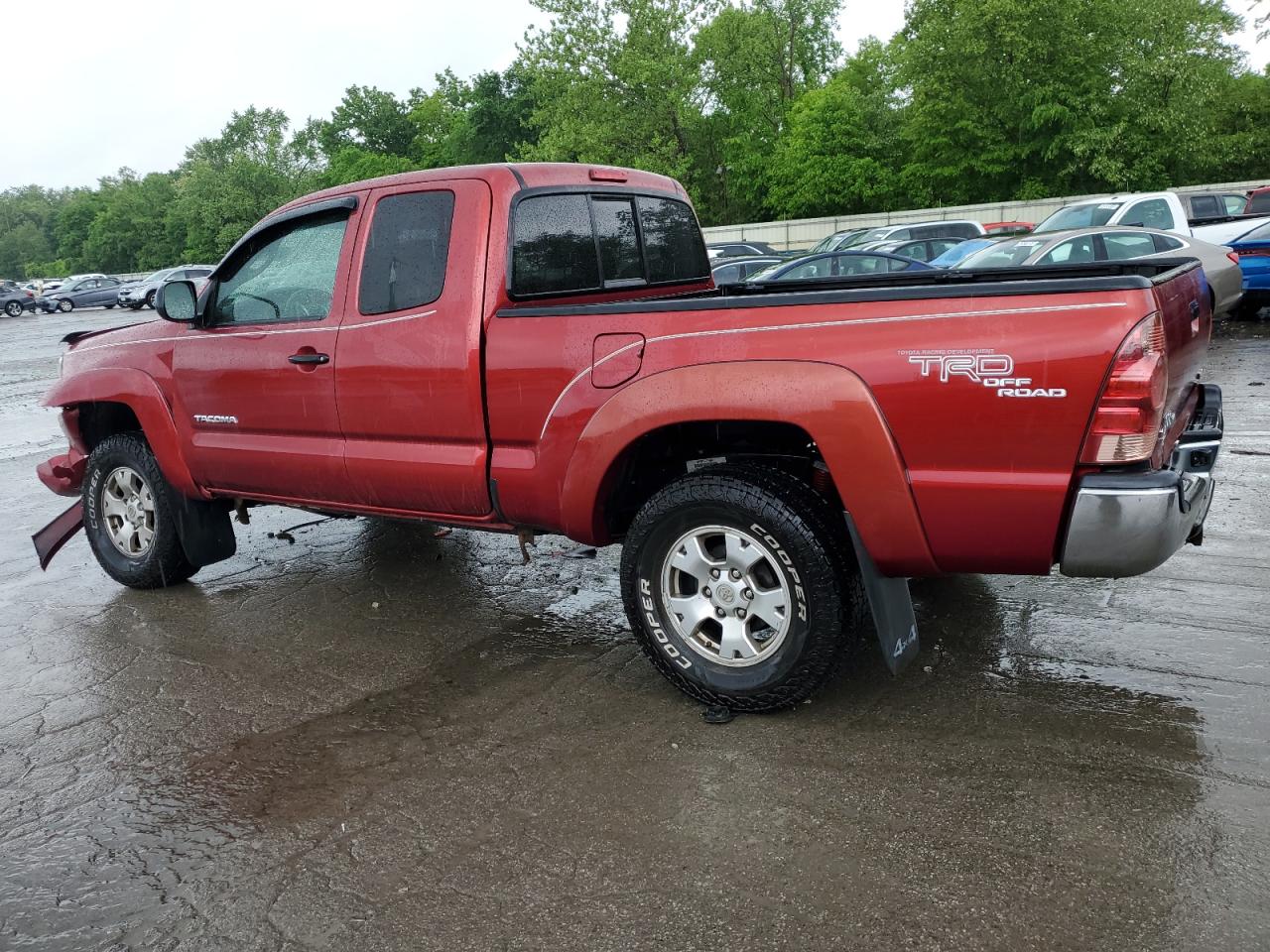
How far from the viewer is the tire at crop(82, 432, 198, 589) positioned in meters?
5.70

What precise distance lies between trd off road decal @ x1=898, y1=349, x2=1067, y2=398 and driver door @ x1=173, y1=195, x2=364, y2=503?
2.65 meters

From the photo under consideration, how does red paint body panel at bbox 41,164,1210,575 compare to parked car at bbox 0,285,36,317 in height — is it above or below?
below

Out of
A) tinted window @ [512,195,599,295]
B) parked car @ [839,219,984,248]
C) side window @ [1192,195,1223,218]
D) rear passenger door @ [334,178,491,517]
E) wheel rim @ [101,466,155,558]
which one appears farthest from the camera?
parked car @ [839,219,984,248]

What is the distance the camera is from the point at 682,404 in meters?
3.67

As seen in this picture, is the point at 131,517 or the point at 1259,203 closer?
the point at 131,517

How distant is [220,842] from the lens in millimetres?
3270

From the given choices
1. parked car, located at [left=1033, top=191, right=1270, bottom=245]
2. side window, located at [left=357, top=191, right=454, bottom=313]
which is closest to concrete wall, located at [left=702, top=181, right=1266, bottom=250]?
parked car, located at [left=1033, top=191, right=1270, bottom=245]

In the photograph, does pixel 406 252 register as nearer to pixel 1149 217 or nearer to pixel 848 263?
pixel 848 263

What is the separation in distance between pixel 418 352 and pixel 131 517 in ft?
8.52

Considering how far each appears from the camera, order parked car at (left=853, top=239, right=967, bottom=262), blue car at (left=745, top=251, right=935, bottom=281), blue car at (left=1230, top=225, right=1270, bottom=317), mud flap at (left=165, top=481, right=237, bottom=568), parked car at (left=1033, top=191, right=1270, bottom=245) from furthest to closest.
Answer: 1. parked car at (left=853, top=239, right=967, bottom=262)
2. blue car at (left=745, top=251, right=935, bottom=281)
3. parked car at (left=1033, top=191, right=1270, bottom=245)
4. blue car at (left=1230, top=225, right=1270, bottom=317)
5. mud flap at (left=165, top=481, right=237, bottom=568)

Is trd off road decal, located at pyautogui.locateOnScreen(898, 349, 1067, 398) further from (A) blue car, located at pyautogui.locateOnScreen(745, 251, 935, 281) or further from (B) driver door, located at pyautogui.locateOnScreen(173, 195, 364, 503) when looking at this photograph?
(A) blue car, located at pyautogui.locateOnScreen(745, 251, 935, 281)

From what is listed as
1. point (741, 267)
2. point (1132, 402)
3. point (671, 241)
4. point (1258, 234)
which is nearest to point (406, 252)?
point (671, 241)

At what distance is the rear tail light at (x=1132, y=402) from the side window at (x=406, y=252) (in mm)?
2572

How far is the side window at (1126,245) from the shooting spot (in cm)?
1234
